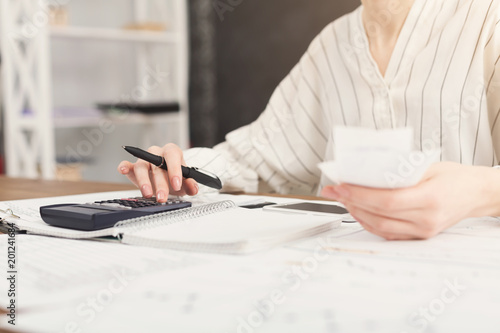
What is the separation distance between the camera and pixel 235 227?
0.65 metres

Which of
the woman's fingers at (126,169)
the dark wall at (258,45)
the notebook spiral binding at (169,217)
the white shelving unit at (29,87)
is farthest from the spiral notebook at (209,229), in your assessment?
the dark wall at (258,45)

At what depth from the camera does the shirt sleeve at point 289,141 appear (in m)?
1.28

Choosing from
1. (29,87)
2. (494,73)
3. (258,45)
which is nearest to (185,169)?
(494,73)

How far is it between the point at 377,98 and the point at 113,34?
2006 millimetres

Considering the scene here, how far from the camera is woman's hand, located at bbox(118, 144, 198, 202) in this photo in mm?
871

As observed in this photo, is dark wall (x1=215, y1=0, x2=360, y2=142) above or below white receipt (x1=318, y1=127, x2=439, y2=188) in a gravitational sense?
above

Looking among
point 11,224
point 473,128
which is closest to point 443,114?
point 473,128

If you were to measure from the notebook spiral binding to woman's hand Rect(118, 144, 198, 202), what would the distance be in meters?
0.09

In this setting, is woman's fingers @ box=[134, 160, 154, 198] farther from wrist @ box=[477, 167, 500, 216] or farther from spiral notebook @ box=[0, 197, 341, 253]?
wrist @ box=[477, 167, 500, 216]

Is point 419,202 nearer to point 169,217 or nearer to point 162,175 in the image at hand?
point 169,217

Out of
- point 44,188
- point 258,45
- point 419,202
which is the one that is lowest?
point 44,188

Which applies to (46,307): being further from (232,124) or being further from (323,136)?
(232,124)

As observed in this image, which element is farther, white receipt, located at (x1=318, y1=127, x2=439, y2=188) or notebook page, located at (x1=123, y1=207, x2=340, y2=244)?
notebook page, located at (x1=123, y1=207, x2=340, y2=244)

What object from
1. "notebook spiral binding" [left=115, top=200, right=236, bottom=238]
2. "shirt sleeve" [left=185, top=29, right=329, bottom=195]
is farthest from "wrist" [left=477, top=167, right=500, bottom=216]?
"shirt sleeve" [left=185, top=29, right=329, bottom=195]
